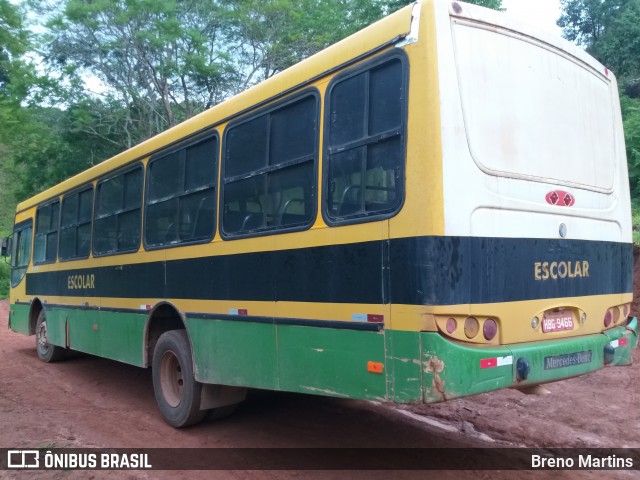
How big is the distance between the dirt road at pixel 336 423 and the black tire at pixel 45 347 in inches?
78.2

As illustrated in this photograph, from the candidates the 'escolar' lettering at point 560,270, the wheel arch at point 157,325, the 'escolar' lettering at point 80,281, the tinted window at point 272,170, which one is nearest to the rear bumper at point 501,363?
the 'escolar' lettering at point 560,270

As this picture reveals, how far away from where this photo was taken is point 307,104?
448 centimetres

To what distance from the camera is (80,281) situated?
8359 millimetres

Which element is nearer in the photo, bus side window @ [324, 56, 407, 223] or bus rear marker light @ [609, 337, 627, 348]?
bus side window @ [324, 56, 407, 223]

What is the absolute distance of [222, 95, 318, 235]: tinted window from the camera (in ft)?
14.5

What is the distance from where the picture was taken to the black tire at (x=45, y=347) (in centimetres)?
997

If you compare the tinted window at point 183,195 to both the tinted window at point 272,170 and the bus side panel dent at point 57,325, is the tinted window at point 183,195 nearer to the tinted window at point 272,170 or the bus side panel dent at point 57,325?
the tinted window at point 272,170

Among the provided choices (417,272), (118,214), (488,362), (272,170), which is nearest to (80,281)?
(118,214)

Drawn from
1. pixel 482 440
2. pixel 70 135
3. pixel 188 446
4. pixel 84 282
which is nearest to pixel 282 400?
pixel 188 446

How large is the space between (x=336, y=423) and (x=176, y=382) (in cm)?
177

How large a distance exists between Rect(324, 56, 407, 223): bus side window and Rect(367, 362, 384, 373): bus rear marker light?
966 mm

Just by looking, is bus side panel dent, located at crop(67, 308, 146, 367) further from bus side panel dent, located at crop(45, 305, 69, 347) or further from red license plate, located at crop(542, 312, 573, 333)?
red license plate, located at crop(542, 312, 573, 333)

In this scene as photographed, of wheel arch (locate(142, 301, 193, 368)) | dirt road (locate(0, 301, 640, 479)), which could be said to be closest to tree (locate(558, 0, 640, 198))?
dirt road (locate(0, 301, 640, 479))

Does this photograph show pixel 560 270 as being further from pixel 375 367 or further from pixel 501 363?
pixel 375 367
